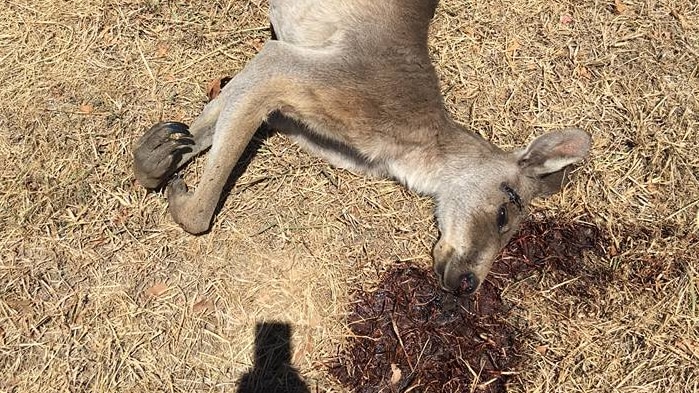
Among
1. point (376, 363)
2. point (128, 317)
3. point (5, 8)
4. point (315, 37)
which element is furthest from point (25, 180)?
point (376, 363)

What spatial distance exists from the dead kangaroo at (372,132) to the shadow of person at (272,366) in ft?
3.01

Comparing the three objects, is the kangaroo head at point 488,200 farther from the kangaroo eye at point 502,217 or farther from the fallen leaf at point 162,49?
the fallen leaf at point 162,49

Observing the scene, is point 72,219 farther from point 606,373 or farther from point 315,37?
point 606,373

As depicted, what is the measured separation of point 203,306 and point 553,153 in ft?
9.22

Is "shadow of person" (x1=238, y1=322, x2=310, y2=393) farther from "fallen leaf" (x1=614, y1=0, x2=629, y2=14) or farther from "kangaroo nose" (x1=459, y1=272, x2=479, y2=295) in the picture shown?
"fallen leaf" (x1=614, y1=0, x2=629, y2=14)

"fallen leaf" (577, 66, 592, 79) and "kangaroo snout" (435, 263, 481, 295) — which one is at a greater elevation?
"fallen leaf" (577, 66, 592, 79)

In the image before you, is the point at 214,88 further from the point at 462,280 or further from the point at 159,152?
the point at 462,280

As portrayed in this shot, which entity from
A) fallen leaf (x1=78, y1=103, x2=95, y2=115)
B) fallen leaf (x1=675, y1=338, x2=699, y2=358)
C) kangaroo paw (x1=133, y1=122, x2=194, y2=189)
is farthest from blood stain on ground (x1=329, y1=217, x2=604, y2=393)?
fallen leaf (x1=78, y1=103, x2=95, y2=115)

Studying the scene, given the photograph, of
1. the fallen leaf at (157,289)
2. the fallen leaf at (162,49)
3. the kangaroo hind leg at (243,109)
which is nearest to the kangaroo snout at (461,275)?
the kangaroo hind leg at (243,109)

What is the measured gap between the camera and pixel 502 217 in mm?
4410

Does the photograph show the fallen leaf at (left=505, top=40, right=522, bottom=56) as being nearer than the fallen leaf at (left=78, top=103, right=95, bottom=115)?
No

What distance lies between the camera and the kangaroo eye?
439 centimetres

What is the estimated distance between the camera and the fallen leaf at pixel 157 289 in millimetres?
4301

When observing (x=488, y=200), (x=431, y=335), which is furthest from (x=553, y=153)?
(x=431, y=335)
